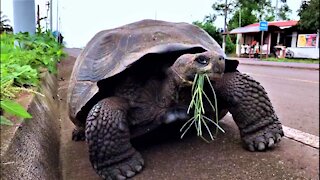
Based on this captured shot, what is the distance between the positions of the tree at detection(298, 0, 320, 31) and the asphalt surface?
549mm

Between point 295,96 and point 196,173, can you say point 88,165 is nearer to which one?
point 196,173

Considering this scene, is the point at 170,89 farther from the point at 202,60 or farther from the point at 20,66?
the point at 20,66

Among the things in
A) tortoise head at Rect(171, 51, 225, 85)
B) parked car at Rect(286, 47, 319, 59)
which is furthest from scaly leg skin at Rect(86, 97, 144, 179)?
parked car at Rect(286, 47, 319, 59)

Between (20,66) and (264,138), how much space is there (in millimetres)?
967

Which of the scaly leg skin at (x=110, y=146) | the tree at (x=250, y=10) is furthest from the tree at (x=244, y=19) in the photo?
the scaly leg skin at (x=110, y=146)

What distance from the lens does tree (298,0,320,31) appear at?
0.56 metres

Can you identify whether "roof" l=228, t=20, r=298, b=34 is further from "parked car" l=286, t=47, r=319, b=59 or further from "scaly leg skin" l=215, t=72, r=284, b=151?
"scaly leg skin" l=215, t=72, r=284, b=151

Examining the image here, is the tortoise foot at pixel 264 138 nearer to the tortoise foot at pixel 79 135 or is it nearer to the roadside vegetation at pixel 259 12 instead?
the roadside vegetation at pixel 259 12

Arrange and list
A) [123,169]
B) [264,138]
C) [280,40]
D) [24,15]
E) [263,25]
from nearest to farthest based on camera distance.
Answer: [263,25]
[280,40]
[123,169]
[264,138]
[24,15]

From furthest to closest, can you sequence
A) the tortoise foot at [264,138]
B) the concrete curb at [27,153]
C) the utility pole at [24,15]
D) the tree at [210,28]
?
1. the utility pole at [24,15]
2. the tortoise foot at [264,138]
3. the tree at [210,28]
4. the concrete curb at [27,153]

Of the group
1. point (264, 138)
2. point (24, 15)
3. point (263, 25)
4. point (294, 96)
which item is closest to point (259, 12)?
point (263, 25)

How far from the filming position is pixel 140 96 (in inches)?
52.0

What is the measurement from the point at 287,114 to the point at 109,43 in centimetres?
138

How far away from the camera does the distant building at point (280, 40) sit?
80cm
